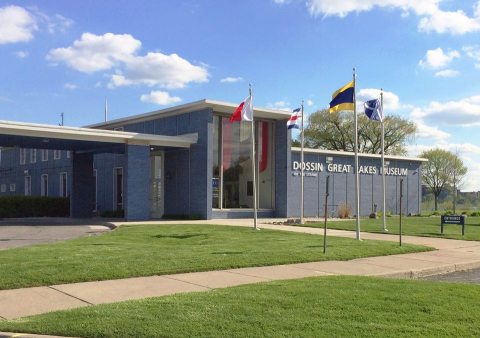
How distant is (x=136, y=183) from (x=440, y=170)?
189 feet

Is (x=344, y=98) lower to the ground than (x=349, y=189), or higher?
higher

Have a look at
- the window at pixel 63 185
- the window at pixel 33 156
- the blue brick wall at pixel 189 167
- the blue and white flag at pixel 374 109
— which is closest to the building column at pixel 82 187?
the blue brick wall at pixel 189 167

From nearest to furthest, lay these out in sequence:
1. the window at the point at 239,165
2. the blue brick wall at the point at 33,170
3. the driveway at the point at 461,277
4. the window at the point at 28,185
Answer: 1. the driveway at the point at 461,277
2. the window at the point at 239,165
3. the blue brick wall at the point at 33,170
4. the window at the point at 28,185

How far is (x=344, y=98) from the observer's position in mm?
18188

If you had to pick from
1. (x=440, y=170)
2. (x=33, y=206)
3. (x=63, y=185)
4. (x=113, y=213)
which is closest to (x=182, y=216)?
(x=113, y=213)

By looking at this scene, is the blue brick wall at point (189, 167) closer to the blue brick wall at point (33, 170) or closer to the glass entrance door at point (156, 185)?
the glass entrance door at point (156, 185)

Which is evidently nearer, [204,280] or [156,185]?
[204,280]

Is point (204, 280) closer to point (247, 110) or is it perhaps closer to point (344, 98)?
point (344, 98)

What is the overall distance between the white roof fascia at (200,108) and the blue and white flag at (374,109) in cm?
1011

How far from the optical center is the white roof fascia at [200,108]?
29.2 meters

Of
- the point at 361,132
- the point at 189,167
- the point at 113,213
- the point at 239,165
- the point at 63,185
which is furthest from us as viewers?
the point at 361,132

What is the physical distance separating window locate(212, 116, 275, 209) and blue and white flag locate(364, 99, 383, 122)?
11.8 metres

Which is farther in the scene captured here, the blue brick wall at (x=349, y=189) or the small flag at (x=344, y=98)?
the blue brick wall at (x=349, y=189)

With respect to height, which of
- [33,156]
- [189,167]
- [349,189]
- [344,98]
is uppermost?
[344,98]
